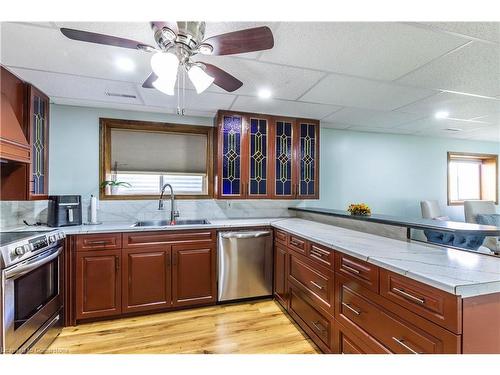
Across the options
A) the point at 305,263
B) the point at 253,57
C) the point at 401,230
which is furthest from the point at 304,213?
the point at 253,57

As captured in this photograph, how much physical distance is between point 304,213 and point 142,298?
85.7 inches

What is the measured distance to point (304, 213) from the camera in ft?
10.6

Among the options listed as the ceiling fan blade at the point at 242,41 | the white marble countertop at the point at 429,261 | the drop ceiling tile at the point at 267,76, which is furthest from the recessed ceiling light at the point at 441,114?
the ceiling fan blade at the point at 242,41

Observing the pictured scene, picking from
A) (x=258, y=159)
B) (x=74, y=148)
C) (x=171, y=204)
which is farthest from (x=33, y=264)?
(x=258, y=159)

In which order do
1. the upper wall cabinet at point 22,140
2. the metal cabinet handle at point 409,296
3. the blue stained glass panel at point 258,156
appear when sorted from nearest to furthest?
1. the metal cabinet handle at point 409,296
2. the upper wall cabinet at point 22,140
3. the blue stained glass panel at point 258,156

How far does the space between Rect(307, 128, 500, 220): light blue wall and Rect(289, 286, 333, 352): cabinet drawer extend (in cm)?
177

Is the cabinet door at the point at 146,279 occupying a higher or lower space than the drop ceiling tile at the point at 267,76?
lower

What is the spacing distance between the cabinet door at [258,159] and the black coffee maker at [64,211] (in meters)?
1.86

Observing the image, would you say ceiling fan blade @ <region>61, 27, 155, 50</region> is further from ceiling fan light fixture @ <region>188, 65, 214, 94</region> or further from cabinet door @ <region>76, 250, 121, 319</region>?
cabinet door @ <region>76, 250, 121, 319</region>

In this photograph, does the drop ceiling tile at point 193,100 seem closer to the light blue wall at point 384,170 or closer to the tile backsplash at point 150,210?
the tile backsplash at point 150,210

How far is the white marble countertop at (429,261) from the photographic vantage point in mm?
1005

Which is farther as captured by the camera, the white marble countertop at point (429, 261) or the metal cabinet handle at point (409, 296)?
the metal cabinet handle at point (409, 296)

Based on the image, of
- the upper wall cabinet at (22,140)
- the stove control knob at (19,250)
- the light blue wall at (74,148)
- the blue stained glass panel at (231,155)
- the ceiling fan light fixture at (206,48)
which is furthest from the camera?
the blue stained glass panel at (231,155)
